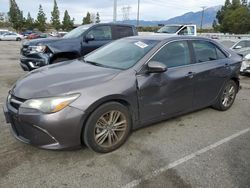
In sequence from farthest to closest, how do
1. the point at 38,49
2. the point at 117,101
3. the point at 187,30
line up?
1. the point at 187,30
2. the point at 38,49
3. the point at 117,101

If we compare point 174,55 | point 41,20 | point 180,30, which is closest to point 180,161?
point 174,55

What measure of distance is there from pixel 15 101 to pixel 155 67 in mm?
1887

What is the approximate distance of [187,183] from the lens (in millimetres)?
2695

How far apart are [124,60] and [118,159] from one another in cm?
148

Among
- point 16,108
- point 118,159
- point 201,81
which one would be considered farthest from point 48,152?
point 201,81

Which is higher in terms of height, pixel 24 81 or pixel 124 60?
pixel 124 60

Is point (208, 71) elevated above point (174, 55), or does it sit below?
below

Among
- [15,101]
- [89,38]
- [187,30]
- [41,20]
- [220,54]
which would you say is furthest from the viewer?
[41,20]

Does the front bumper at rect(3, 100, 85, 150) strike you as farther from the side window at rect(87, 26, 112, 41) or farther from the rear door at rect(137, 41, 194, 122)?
the side window at rect(87, 26, 112, 41)

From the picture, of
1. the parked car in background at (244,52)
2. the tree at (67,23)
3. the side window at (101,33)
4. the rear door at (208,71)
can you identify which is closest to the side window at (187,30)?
the parked car in background at (244,52)

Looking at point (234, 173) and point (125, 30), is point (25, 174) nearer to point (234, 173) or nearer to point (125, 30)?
point (234, 173)

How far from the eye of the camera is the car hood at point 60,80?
296 centimetres

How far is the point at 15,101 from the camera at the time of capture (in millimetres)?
3047

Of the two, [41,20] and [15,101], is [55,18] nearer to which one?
[41,20]
